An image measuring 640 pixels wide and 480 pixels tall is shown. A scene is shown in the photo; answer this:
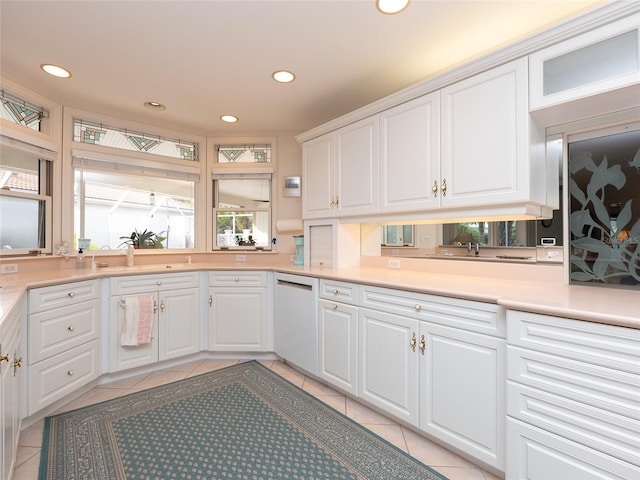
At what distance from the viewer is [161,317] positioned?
2924 mm

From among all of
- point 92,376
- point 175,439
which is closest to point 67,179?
point 92,376

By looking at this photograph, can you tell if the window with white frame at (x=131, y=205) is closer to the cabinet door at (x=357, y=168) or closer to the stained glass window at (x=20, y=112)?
the stained glass window at (x=20, y=112)

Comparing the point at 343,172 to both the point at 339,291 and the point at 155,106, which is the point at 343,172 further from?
the point at 155,106

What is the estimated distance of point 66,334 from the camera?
2291 millimetres

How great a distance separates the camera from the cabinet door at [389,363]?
1901 mm

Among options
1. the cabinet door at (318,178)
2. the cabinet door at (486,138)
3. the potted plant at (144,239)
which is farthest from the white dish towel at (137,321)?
the cabinet door at (486,138)

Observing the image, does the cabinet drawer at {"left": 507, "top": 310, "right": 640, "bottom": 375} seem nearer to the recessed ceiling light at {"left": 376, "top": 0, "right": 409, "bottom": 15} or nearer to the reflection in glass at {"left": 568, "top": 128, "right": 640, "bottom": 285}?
the reflection in glass at {"left": 568, "top": 128, "right": 640, "bottom": 285}

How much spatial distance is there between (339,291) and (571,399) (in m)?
1.45

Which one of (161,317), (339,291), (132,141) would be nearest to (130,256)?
(161,317)

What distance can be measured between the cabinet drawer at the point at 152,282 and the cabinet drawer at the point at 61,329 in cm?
20

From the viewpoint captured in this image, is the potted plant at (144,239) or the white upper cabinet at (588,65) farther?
the potted plant at (144,239)

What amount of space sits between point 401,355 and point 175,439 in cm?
146

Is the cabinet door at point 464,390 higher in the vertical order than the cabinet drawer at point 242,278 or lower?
lower

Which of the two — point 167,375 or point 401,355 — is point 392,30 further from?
point 167,375
